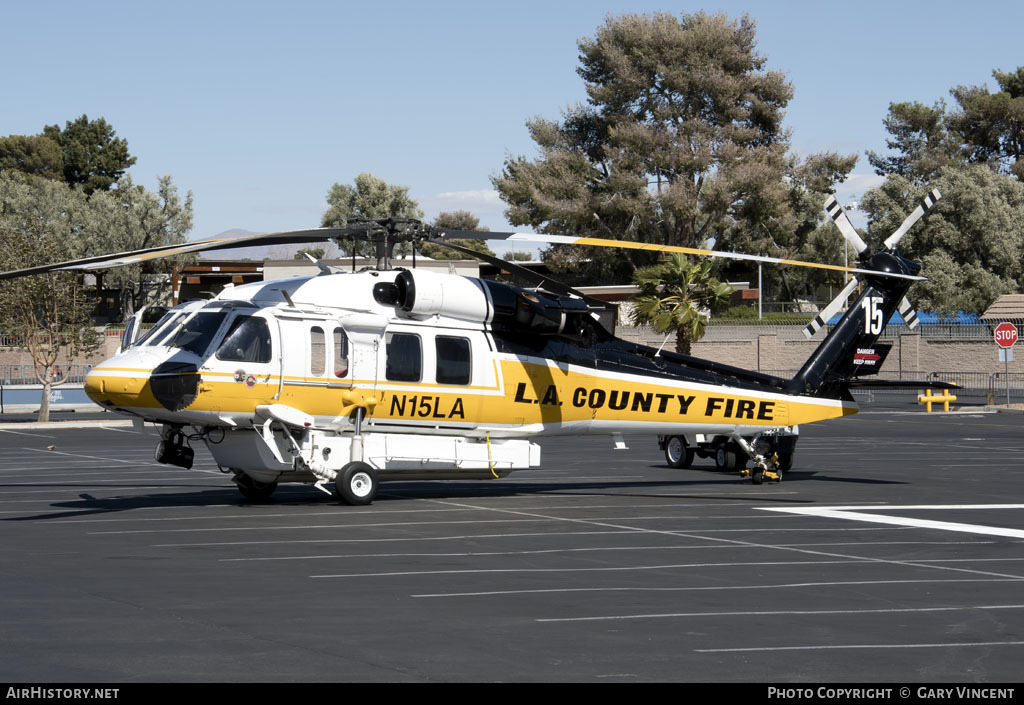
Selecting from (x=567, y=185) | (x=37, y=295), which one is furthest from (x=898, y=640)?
(x=567, y=185)

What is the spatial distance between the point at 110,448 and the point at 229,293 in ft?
48.2

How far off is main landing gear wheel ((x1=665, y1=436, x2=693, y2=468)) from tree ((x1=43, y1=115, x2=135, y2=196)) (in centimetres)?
7762

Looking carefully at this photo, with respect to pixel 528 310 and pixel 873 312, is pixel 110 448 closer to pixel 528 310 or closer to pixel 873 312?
pixel 528 310

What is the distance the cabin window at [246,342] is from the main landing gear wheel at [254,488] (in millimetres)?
2355

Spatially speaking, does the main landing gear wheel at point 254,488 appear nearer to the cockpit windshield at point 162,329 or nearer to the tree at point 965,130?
the cockpit windshield at point 162,329

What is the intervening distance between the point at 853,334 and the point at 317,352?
10.9 m

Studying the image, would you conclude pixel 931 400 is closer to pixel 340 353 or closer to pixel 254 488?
pixel 340 353

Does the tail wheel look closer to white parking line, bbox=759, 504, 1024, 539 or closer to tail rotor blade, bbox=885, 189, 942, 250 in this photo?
tail rotor blade, bbox=885, 189, 942, 250

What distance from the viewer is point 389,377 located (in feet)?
59.0

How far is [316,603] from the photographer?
10172mm

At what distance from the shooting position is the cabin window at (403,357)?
59.1 ft

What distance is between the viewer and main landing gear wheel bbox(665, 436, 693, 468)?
25281 mm

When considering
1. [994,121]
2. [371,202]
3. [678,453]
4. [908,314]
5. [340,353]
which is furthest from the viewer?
Result: [371,202]

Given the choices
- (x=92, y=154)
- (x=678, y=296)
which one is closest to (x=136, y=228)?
(x=92, y=154)
